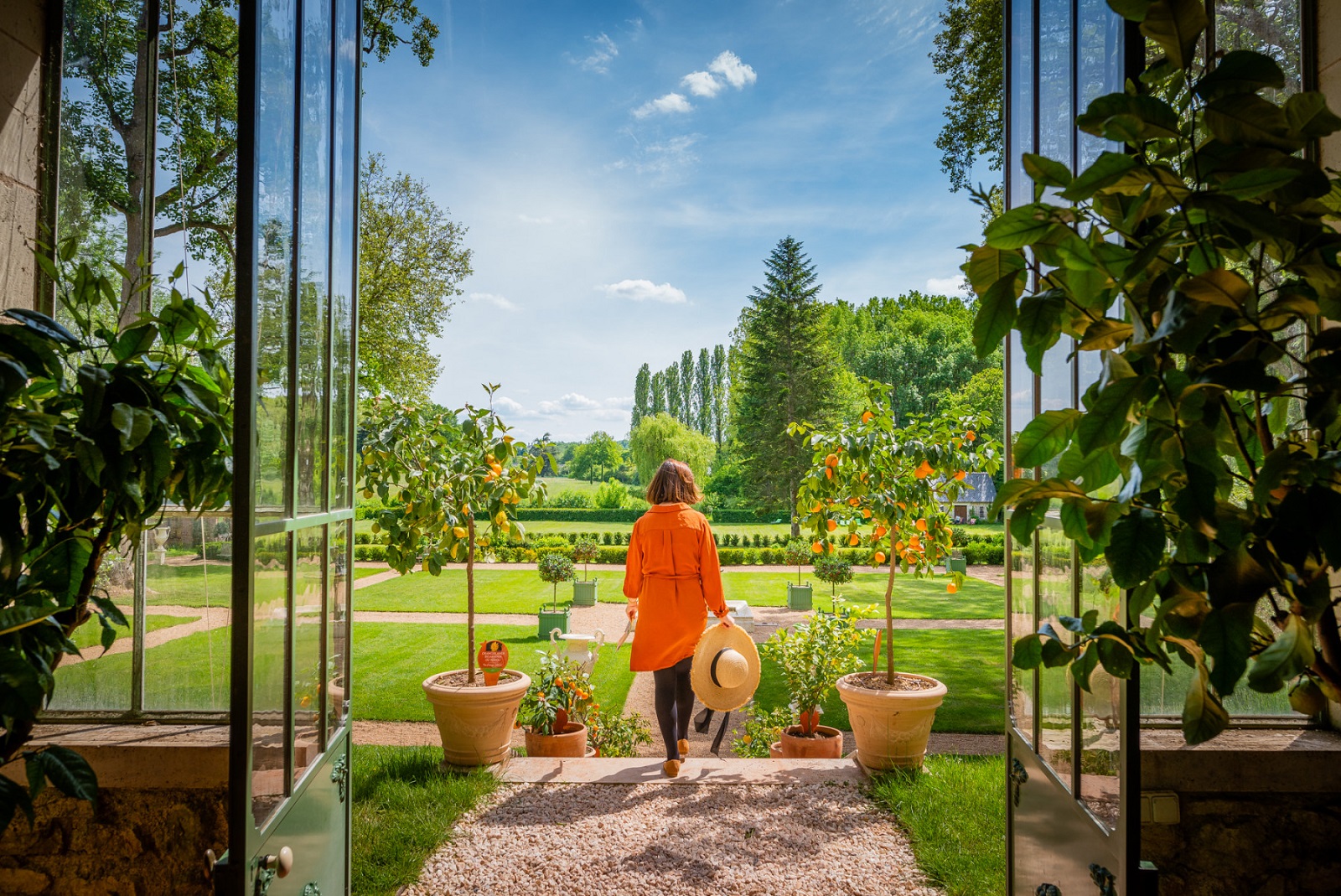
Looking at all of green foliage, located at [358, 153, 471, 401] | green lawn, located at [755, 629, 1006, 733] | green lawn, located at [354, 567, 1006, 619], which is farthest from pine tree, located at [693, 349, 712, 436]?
green lawn, located at [755, 629, 1006, 733]

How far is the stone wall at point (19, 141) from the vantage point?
73.4 inches

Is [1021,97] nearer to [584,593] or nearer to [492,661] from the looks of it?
[492,661]

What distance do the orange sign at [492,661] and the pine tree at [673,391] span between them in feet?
149

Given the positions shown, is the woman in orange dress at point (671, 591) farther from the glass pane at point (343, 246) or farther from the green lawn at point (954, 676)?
the green lawn at point (954, 676)

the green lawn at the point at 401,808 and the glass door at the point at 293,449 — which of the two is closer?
the glass door at the point at 293,449

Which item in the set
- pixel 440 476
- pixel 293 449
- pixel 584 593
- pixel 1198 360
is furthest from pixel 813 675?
pixel 584 593

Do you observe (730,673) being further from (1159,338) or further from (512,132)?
(512,132)

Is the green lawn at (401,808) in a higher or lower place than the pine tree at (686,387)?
lower

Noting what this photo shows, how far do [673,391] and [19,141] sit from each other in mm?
47977

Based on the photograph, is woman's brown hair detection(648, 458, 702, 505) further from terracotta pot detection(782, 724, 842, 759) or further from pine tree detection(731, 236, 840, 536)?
pine tree detection(731, 236, 840, 536)

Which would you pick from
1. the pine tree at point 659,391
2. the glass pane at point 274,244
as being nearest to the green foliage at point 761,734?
the glass pane at point 274,244

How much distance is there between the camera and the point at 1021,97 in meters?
1.80

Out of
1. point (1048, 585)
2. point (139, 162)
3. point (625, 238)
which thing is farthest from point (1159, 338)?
point (625, 238)

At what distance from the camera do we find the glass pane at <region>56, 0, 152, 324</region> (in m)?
2.04
